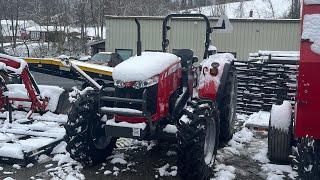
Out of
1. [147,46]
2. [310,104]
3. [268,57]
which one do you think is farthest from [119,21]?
[310,104]

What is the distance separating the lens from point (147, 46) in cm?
2208

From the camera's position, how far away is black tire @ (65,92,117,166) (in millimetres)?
5824

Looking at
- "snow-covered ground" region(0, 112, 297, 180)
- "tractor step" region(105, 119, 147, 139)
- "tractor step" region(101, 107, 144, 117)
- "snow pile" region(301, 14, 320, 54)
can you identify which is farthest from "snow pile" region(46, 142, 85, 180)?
"snow pile" region(301, 14, 320, 54)

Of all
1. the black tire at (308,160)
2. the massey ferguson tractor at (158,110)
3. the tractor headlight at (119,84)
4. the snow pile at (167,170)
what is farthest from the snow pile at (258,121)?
the black tire at (308,160)

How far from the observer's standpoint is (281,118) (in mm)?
6207

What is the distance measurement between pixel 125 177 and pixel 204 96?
1.59m

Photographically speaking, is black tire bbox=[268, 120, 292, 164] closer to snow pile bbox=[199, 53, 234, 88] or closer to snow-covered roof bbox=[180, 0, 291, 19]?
snow pile bbox=[199, 53, 234, 88]

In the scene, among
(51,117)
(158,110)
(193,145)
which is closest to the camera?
(193,145)

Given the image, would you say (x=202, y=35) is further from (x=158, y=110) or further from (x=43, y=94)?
(x=158, y=110)

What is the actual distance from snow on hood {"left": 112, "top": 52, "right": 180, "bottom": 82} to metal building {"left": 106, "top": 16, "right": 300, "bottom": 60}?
1506 centimetres

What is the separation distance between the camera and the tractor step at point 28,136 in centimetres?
610

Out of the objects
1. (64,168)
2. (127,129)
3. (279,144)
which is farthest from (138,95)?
(279,144)

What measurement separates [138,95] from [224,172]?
1685 mm

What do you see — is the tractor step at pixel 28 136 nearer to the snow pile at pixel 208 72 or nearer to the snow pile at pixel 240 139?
the snow pile at pixel 208 72
